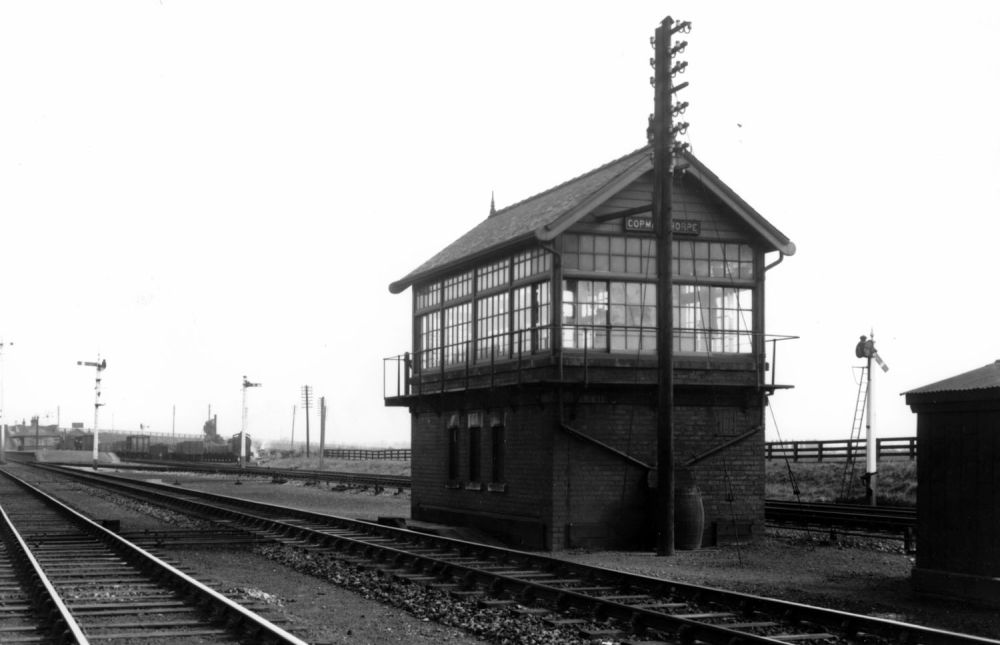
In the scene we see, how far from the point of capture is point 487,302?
23.0 metres

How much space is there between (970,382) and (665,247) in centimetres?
610

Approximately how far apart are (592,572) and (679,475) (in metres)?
6.93

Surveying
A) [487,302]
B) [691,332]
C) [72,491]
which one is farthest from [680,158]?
[72,491]

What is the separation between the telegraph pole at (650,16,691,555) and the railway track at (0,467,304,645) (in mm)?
8047

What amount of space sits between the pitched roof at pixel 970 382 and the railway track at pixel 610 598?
3.98 meters

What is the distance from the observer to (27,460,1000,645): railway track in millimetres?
10031

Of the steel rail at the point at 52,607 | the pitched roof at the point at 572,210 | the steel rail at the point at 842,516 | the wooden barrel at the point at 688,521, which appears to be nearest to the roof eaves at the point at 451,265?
the pitched roof at the point at 572,210

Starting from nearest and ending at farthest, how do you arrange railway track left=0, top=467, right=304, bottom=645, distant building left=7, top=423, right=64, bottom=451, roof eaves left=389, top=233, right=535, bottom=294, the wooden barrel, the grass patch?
railway track left=0, top=467, right=304, bottom=645
the wooden barrel
roof eaves left=389, top=233, right=535, bottom=294
the grass patch
distant building left=7, top=423, right=64, bottom=451

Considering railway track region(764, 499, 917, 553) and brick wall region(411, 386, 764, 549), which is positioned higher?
brick wall region(411, 386, 764, 549)

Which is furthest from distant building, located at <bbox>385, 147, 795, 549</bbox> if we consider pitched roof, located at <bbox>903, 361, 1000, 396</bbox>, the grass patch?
the grass patch

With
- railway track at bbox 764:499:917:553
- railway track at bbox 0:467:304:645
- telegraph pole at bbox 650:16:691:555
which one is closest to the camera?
railway track at bbox 0:467:304:645

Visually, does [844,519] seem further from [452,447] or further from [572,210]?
[572,210]

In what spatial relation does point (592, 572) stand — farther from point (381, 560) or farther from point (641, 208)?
point (641, 208)

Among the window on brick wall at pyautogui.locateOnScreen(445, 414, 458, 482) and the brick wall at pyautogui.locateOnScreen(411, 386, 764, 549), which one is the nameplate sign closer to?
the brick wall at pyautogui.locateOnScreen(411, 386, 764, 549)
